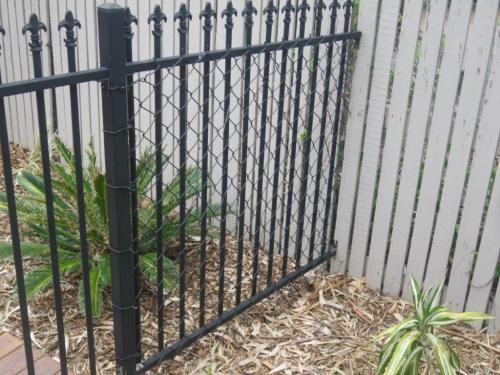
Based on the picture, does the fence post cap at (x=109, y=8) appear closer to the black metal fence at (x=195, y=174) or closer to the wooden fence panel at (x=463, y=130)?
the black metal fence at (x=195, y=174)

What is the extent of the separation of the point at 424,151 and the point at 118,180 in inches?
65.9

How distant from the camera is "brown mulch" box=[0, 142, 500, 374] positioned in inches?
112

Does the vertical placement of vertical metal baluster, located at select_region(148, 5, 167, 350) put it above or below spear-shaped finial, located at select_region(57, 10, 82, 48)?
below

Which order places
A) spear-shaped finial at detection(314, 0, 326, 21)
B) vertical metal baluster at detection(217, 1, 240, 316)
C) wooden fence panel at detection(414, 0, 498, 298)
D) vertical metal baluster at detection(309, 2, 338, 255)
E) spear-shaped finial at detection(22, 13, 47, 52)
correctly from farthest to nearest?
vertical metal baluster at detection(309, 2, 338, 255)
spear-shaped finial at detection(314, 0, 326, 21)
wooden fence panel at detection(414, 0, 498, 298)
vertical metal baluster at detection(217, 1, 240, 316)
spear-shaped finial at detection(22, 13, 47, 52)

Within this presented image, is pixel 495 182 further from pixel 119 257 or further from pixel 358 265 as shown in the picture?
pixel 119 257

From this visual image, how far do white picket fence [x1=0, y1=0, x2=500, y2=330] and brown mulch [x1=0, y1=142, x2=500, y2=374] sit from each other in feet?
0.58

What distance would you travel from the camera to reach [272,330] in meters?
3.12

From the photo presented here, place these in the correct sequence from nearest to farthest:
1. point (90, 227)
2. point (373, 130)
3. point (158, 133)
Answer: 1. point (158, 133)
2. point (373, 130)
3. point (90, 227)

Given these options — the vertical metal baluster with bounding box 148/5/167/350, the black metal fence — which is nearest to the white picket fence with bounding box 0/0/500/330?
the black metal fence

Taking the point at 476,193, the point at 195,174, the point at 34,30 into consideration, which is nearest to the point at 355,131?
the point at 476,193

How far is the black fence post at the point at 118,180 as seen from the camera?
1.97 metres

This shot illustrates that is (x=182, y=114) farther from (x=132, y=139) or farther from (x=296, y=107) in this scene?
(x=296, y=107)

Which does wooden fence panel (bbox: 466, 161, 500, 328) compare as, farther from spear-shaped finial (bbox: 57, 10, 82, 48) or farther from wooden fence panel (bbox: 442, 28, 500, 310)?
spear-shaped finial (bbox: 57, 10, 82, 48)

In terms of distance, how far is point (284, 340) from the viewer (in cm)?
305
